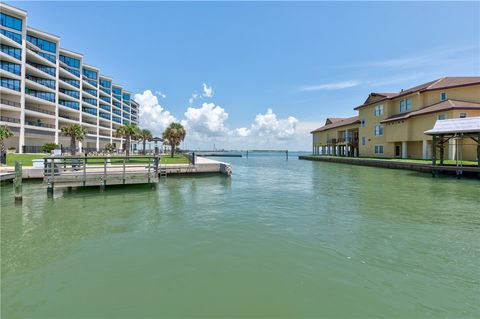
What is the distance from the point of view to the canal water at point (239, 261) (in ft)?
15.2

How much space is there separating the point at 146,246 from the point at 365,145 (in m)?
52.2

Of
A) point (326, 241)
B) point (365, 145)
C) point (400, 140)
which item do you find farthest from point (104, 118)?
point (326, 241)

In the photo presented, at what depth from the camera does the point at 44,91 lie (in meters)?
53.9

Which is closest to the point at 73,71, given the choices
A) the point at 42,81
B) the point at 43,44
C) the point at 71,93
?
the point at 71,93

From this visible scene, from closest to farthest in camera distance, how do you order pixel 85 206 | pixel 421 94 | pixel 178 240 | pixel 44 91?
pixel 178 240, pixel 85 206, pixel 421 94, pixel 44 91

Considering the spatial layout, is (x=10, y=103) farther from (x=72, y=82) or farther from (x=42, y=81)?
(x=72, y=82)

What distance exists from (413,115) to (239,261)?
41843mm

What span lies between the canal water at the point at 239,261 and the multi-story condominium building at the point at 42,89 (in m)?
46.7

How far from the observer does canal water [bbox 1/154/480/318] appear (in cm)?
464

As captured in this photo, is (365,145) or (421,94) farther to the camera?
(365,145)

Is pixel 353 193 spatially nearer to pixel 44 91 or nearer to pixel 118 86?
pixel 44 91

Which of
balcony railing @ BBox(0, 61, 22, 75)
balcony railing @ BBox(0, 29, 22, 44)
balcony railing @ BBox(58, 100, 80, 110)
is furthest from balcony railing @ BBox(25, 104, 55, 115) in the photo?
balcony railing @ BBox(0, 29, 22, 44)

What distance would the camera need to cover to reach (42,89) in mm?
52844

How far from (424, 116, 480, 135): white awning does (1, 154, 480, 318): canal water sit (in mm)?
16127
